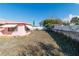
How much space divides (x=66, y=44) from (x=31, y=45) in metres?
0.30

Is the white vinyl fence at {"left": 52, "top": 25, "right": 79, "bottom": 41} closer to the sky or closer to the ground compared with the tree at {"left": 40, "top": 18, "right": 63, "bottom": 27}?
closer to the ground

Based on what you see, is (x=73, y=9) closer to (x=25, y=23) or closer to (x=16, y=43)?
(x=25, y=23)

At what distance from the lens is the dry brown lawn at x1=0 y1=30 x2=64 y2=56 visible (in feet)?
6.97

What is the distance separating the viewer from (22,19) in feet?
7.07

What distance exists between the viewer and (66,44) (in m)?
2.14

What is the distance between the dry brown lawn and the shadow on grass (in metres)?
0.03

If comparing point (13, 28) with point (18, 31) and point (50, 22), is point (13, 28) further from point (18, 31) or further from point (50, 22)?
point (50, 22)

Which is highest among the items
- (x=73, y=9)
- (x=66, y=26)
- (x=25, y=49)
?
(x=73, y=9)

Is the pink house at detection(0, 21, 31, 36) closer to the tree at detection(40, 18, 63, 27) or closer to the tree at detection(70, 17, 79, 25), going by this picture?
the tree at detection(40, 18, 63, 27)

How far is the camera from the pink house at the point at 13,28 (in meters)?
2.14

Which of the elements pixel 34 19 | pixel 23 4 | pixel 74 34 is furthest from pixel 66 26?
pixel 23 4

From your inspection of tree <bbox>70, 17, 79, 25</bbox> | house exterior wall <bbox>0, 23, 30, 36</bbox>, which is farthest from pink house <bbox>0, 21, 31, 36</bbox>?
tree <bbox>70, 17, 79, 25</bbox>

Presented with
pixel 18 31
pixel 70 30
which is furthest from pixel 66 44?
pixel 18 31

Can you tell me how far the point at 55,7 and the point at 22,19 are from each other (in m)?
0.30
